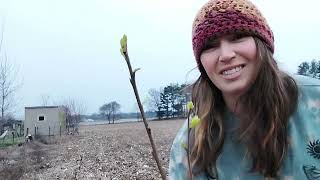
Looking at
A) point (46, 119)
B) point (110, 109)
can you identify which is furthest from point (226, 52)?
point (110, 109)

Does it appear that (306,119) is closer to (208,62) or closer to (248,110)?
(248,110)

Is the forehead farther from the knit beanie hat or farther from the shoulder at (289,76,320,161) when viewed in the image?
the shoulder at (289,76,320,161)

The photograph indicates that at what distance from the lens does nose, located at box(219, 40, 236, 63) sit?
1462 millimetres

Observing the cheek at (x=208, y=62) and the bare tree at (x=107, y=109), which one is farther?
the bare tree at (x=107, y=109)

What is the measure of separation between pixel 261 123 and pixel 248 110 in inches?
3.1

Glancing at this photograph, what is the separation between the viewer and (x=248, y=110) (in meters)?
1.59

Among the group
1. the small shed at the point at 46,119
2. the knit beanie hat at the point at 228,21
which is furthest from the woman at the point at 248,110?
the small shed at the point at 46,119

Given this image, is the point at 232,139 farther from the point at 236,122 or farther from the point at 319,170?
the point at 319,170

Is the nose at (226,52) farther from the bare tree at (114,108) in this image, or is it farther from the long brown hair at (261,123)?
the bare tree at (114,108)

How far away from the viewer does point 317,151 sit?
141 cm

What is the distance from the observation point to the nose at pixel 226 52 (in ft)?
4.80

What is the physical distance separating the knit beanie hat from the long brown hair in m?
0.05

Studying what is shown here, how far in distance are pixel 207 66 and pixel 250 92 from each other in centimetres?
18

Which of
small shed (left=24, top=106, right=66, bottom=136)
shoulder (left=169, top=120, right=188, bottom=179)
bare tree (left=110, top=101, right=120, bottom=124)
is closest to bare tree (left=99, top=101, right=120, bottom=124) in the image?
bare tree (left=110, top=101, right=120, bottom=124)
